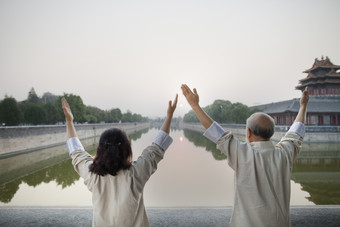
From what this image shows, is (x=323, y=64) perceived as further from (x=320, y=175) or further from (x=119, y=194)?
(x=119, y=194)

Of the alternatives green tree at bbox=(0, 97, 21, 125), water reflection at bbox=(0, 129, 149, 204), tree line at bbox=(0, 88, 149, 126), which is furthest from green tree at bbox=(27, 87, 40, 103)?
water reflection at bbox=(0, 129, 149, 204)

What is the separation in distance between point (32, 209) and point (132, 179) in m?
2.23

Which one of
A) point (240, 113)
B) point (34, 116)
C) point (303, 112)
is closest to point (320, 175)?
point (303, 112)

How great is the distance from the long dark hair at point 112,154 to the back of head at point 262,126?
0.78 meters

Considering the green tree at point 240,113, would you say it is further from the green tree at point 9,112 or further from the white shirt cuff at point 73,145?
the white shirt cuff at point 73,145

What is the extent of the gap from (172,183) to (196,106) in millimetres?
8560

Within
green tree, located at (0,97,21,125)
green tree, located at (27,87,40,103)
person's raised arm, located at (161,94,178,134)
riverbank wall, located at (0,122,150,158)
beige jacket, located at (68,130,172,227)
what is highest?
green tree, located at (27,87,40,103)

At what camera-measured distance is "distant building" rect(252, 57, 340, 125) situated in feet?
79.6

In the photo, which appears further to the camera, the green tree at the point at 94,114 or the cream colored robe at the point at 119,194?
the green tree at the point at 94,114

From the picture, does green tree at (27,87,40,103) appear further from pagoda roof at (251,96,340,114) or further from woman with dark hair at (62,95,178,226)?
woman with dark hair at (62,95,178,226)

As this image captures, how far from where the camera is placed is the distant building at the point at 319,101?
24266 millimetres

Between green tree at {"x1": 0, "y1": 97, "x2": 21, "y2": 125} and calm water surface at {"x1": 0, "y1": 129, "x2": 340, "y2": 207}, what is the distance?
23.0 ft

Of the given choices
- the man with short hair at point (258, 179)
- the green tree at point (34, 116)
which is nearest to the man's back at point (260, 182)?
the man with short hair at point (258, 179)

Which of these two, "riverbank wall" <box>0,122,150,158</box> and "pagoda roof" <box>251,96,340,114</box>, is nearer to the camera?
"riverbank wall" <box>0,122,150,158</box>
